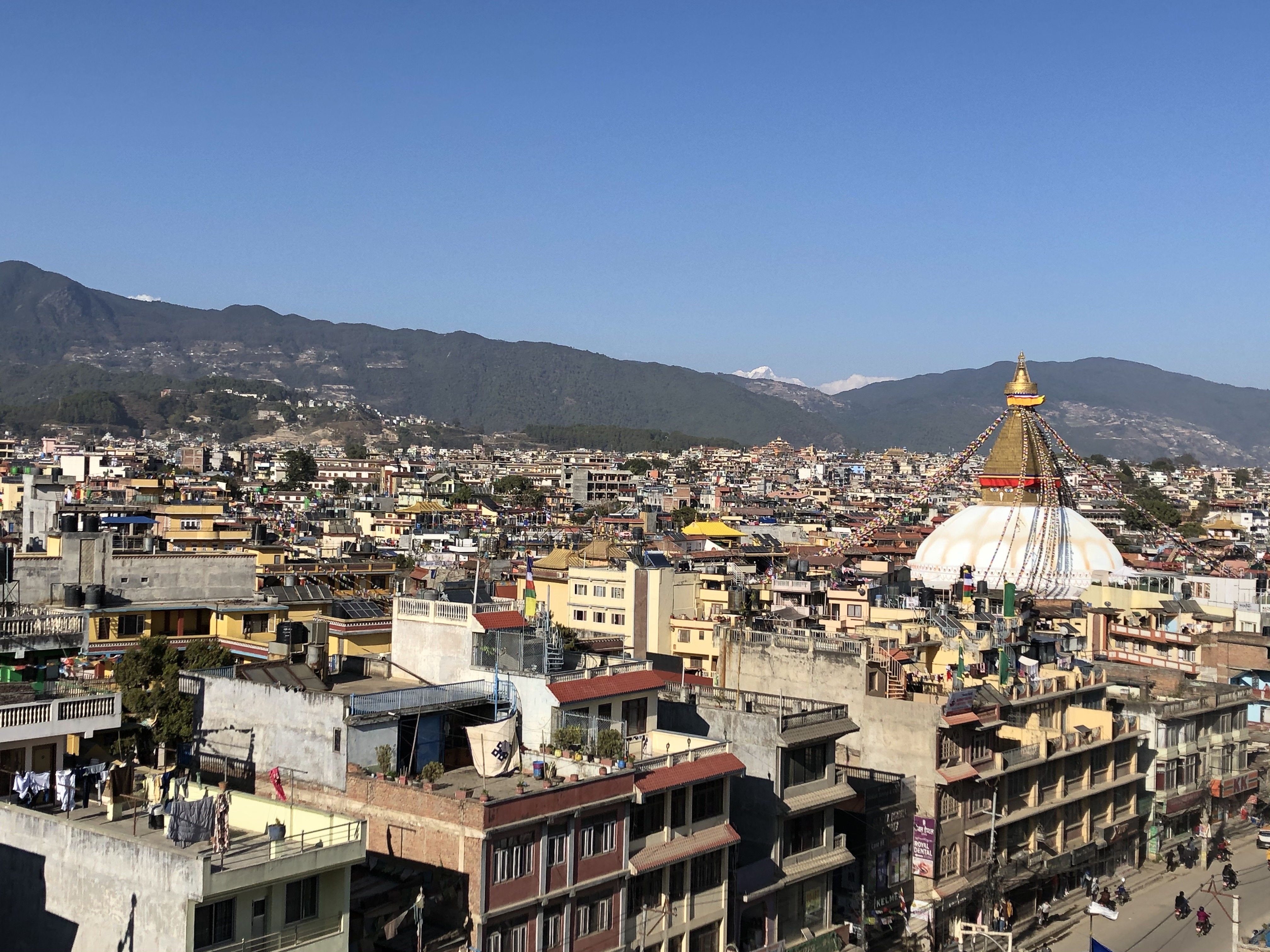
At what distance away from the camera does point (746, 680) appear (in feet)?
118

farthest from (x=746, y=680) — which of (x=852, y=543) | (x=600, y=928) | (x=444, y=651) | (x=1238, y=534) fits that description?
(x=1238, y=534)

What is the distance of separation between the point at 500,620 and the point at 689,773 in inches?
194

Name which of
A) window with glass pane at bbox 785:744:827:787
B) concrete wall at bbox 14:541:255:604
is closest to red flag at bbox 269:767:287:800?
window with glass pane at bbox 785:744:827:787

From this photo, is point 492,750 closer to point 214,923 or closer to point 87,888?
point 214,923

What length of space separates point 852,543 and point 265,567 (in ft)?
156

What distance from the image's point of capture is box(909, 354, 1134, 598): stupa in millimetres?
80688

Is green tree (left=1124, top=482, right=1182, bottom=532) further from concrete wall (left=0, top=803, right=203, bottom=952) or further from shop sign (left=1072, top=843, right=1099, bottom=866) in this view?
concrete wall (left=0, top=803, right=203, bottom=952)

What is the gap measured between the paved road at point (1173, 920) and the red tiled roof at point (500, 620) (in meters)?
15.6

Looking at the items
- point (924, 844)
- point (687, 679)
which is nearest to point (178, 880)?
point (924, 844)

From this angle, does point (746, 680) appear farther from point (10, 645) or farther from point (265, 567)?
point (265, 567)

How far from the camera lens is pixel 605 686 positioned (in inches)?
971

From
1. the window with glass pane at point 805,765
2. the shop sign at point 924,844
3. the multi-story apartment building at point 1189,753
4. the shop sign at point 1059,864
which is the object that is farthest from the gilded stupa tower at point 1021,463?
the window with glass pane at point 805,765

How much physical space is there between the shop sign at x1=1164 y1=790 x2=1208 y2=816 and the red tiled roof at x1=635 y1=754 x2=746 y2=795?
21.4m

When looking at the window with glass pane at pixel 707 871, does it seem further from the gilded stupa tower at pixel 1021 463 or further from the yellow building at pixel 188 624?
the gilded stupa tower at pixel 1021 463
